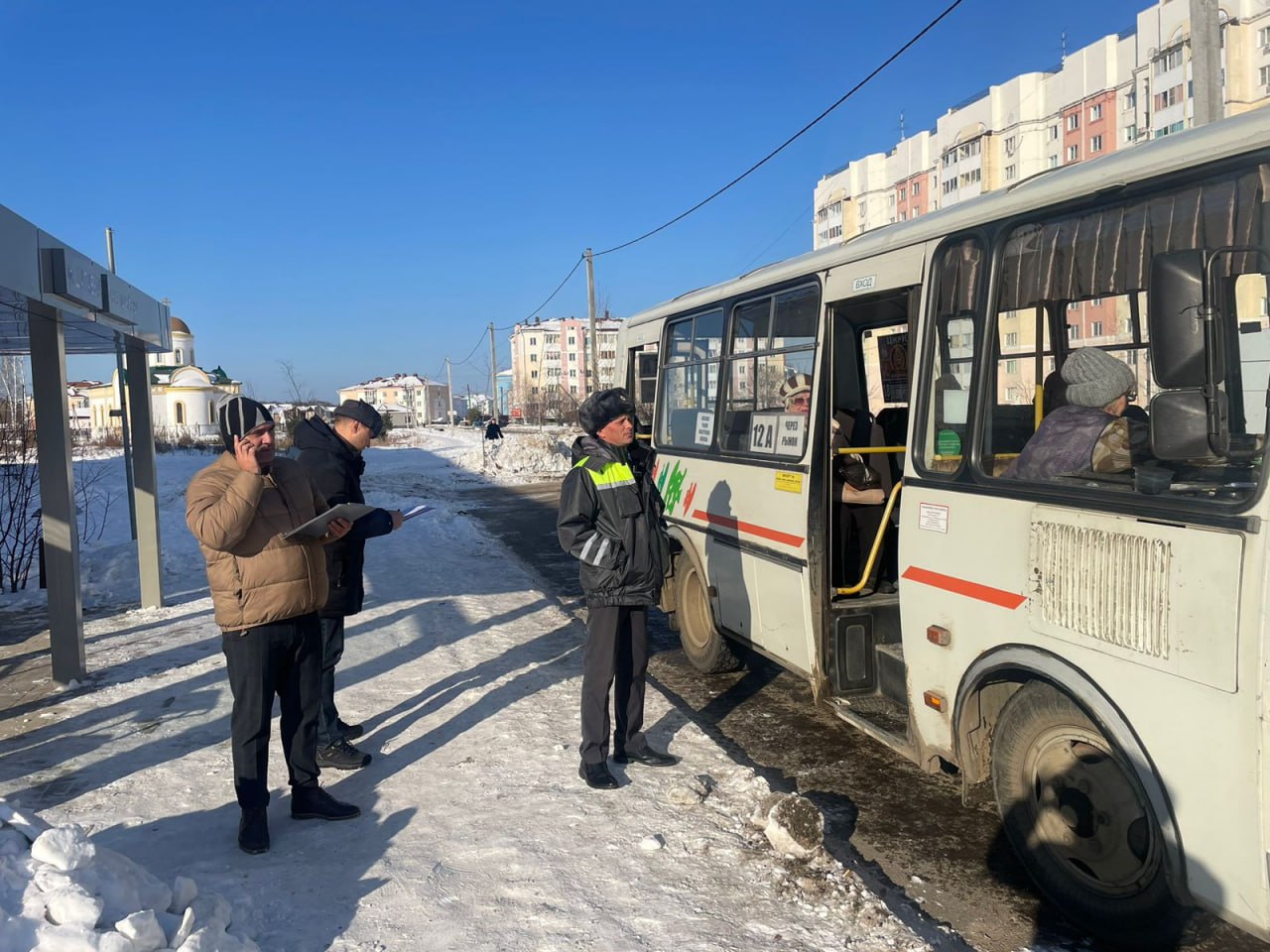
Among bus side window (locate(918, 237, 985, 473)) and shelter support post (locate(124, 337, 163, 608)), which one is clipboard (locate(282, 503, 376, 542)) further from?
shelter support post (locate(124, 337, 163, 608))

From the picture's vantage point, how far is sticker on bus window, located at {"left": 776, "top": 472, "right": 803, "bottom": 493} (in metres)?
5.55

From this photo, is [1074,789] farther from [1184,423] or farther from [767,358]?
[767,358]

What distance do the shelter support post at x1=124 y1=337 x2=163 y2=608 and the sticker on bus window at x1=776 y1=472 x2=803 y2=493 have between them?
6617 mm

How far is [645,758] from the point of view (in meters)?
5.12

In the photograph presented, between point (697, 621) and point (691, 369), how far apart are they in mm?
2003

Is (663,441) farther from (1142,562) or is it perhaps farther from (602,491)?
(1142,562)

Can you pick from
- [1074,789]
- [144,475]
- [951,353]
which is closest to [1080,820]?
[1074,789]

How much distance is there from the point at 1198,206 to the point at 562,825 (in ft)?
11.8

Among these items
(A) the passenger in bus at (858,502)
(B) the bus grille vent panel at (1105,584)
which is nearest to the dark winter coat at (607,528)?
(A) the passenger in bus at (858,502)

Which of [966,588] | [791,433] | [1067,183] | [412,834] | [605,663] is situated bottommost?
[412,834]

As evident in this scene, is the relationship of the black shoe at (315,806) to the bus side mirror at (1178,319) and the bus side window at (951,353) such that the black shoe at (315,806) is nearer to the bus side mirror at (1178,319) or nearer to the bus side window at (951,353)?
the bus side window at (951,353)

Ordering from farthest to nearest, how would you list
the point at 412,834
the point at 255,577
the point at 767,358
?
the point at 767,358 < the point at 412,834 < the point at 255,577

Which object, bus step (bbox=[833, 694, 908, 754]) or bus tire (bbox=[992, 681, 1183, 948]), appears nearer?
bus tire (bbox=[992, 681, 1183, 948])

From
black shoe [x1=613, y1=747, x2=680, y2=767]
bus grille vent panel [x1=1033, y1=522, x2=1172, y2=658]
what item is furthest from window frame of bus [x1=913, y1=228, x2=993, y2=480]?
black shoe [x1=613, y1=747, x2=680, y2=767]
